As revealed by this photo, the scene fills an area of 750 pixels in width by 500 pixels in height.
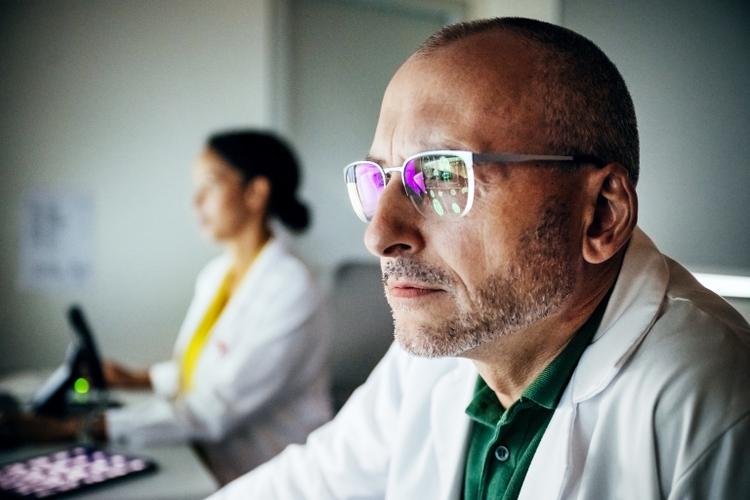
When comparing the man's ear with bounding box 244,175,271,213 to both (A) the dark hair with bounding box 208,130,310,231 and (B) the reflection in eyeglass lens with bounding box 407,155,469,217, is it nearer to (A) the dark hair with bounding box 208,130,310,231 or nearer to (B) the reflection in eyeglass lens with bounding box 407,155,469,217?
(A) the dark hair with bounding box 208,130,310,231

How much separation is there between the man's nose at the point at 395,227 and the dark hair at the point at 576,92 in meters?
0.21

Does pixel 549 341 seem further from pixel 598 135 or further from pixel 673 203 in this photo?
pixel 673 203

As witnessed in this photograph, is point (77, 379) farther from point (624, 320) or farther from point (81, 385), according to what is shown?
point (624, 320)

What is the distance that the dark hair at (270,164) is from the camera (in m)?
2.27

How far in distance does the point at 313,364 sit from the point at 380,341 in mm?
739

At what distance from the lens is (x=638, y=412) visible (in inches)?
28.9

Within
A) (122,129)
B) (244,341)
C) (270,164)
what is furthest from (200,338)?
(122,129)

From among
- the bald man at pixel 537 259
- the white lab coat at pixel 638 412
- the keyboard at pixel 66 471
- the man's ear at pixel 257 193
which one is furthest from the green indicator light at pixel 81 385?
the bald man at pixel 537 259

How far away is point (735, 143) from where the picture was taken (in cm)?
110

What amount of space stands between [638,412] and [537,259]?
0.22 m

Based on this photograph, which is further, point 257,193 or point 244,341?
point 257,193

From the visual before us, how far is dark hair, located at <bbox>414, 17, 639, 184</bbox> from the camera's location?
81 centimetres

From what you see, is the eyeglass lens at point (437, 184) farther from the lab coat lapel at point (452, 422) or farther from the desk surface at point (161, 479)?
the desk surface at point (161, 479)

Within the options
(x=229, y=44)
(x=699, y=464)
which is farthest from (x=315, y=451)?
(x=229, y=44)
